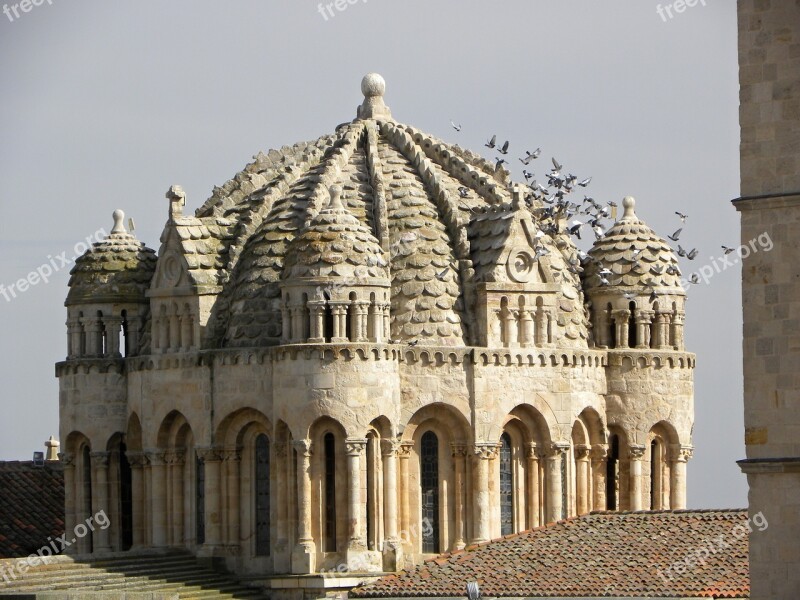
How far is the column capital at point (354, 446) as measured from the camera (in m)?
62.5

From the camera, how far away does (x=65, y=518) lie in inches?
2687

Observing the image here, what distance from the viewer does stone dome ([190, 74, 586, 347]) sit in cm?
6419

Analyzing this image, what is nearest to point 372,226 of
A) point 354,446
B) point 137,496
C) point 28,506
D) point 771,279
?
point 354,446

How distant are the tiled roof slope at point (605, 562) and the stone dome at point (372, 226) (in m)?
5.98

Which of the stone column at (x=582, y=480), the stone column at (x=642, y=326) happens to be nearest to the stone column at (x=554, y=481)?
the stone column at (x=582, y=480)

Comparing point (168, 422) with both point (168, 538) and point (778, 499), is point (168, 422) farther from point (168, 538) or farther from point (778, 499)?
point (778, 499)

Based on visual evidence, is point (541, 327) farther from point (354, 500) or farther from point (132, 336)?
point (132, 336)

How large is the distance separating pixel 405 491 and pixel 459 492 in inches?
47.8

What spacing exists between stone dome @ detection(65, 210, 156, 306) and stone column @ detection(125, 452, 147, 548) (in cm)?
366

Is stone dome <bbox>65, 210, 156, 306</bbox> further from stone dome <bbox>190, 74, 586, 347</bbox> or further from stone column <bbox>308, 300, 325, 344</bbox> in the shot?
stone column <bbox>308, 300, 325, 344</bbox>

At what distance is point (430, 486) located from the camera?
64688 millimetres

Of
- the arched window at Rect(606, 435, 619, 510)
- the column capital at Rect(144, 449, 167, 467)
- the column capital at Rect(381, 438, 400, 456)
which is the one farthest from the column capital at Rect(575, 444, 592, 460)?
the column capital at Rect(144, 449, 167, 467)

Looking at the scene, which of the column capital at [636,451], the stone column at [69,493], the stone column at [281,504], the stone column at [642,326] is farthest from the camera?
the stone column at [642,326]

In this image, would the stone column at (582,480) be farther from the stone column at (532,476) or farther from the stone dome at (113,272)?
the stone dome at (113,272)
